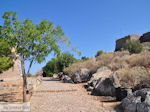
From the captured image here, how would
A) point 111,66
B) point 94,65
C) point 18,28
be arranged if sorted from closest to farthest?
point 18,28, point 111,66, point 94,65

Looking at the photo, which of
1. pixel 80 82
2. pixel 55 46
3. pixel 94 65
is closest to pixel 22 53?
pixel 55 46

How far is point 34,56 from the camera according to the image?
267 inches

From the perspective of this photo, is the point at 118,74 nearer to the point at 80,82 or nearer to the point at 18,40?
the point at 18,40

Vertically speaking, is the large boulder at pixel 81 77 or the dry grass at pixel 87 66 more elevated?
the dry grass at pixel 87 66

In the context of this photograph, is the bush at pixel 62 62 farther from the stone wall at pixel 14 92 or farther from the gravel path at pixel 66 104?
the gravel path at pixel 66 104

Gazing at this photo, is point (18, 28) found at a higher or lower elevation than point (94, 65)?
higher

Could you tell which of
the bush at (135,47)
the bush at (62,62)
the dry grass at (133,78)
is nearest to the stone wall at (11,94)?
the dry grass at (133,78)

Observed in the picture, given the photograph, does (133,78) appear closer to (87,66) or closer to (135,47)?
(87,66)

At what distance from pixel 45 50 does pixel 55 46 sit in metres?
0.52

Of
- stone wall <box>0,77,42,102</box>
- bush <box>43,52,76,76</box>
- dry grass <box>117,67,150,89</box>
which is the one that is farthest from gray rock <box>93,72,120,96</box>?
bush <box>43,52,76,76</box>

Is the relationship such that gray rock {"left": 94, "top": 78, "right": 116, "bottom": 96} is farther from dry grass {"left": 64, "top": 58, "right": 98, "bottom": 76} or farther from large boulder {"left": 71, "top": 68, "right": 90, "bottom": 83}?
dry grass {"left": 64, "top": 58, "right": 98, "bottom": 76}

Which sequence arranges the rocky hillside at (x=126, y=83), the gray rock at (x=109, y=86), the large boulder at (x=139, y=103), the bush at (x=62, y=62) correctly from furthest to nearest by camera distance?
1. the bush at (x=62, y=62)
2. the gray rock at (x=109, y=86)
3. the rocky hillside at (x=126, y=83)
4. the large boulder at (x=139, y=103)

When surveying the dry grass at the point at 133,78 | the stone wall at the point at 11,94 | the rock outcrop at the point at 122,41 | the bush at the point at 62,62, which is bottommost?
the stone wall at the point at 11,94

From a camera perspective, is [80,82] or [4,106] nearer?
[4,106]
